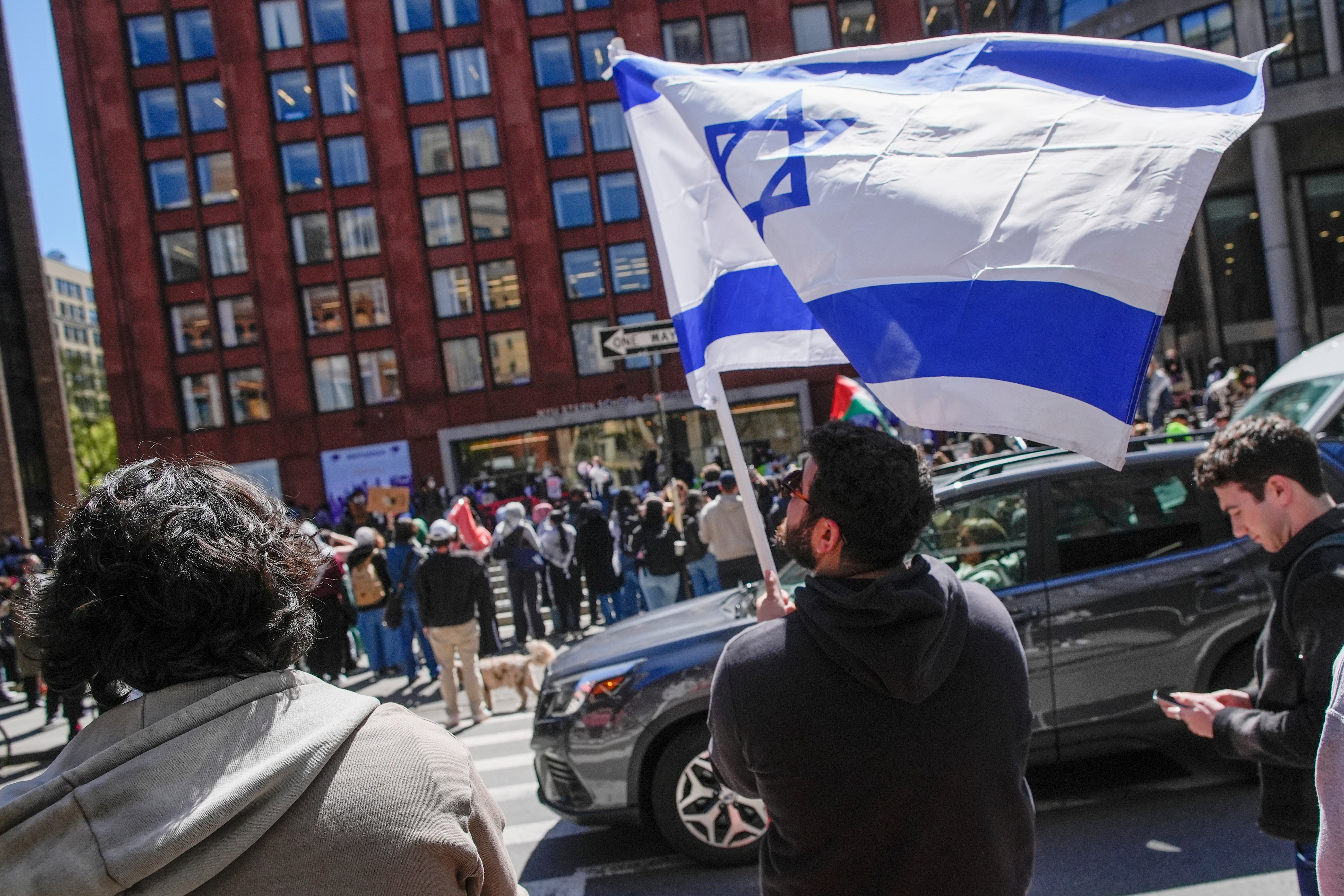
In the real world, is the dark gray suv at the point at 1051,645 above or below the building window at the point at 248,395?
below

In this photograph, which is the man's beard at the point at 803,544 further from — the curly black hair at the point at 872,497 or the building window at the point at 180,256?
the building window at the point at 180,256

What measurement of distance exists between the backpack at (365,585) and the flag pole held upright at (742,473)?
8496 millimetres

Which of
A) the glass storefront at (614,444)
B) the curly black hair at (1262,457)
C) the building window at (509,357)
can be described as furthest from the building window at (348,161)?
the curly black hair at (1262,457)

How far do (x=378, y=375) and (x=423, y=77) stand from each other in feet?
37.6

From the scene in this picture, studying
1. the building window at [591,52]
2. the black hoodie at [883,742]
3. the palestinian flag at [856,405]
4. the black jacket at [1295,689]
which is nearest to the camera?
the black hoodie at [883,742]

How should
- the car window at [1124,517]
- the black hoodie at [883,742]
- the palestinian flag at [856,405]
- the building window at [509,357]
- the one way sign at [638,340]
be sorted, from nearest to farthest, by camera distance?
the black hoodie at [883,742], the car window at [1124,517], the one way sign at [638,340], the palestinian flag at [856,405], the building window at [509,357]

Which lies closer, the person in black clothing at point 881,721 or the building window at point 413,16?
the person in black clothing at point 881,721

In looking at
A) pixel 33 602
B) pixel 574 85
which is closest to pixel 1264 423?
pixel 33 602

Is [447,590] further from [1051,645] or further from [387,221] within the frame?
[387,221]

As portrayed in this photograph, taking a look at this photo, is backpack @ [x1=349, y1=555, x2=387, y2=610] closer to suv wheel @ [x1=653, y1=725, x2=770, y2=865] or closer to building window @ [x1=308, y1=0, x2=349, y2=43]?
suv wheel @ [x1=653, y1=725, x2=770, y2=865]

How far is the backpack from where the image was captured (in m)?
10.6

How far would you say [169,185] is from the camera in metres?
34.1

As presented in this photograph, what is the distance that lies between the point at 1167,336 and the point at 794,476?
38340 millimetres

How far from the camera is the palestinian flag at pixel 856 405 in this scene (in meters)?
9.62
